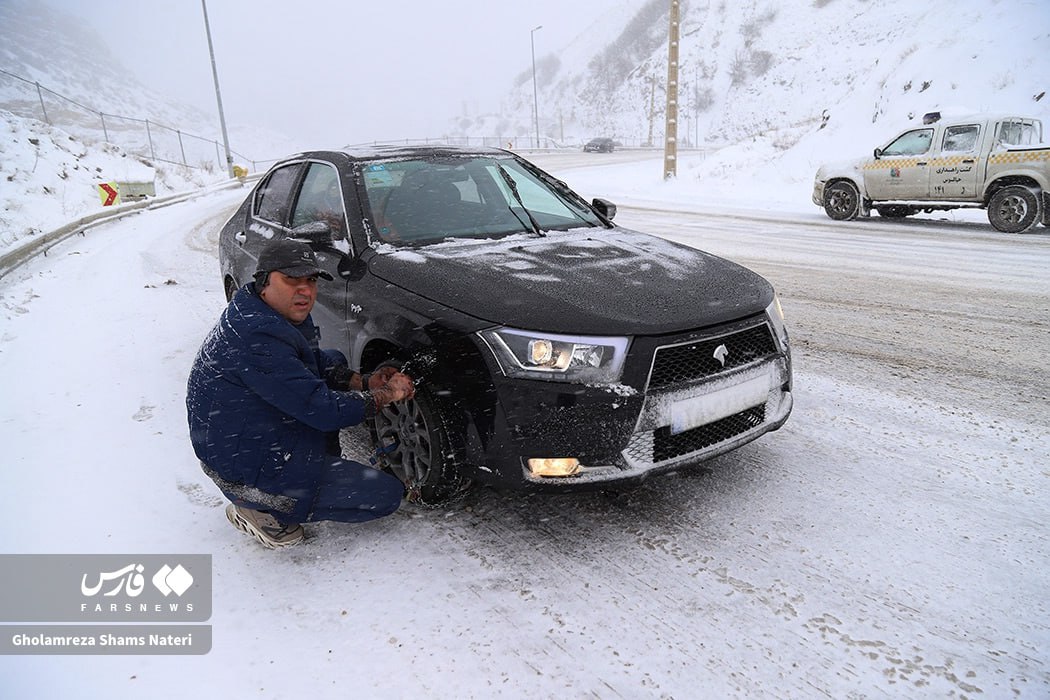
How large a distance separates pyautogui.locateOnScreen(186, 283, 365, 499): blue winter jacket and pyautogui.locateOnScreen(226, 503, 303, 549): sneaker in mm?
181

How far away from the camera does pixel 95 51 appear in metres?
94.2

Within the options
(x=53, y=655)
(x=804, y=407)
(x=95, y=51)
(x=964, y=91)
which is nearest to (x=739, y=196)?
(x=964, y=91)

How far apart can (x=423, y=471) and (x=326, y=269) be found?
1276 mm

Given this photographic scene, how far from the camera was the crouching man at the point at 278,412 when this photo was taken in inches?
99.3

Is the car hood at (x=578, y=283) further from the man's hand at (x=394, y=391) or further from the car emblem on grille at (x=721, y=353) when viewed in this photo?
the man's hand at (x=394, y=391)

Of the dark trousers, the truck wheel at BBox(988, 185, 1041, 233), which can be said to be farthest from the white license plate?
the truck wheel at BBox(988, 185, 1041, 233)

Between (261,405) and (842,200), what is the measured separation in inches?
488

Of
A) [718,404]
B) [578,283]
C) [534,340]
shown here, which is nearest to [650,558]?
[718,404]

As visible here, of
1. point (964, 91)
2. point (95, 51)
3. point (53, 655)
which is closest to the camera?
point (53, 655)

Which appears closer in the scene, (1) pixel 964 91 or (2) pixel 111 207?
(2) pixel 111 207

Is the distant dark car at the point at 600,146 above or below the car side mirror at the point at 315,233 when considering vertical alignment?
above

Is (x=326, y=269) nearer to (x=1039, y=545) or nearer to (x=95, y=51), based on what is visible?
(x=1039, y=545)

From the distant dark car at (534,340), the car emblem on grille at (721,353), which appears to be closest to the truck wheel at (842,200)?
the distant dark car at (534,340)

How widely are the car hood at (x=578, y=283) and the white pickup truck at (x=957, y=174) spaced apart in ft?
31.5
